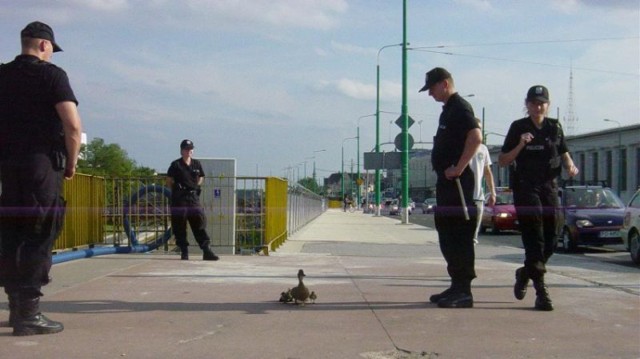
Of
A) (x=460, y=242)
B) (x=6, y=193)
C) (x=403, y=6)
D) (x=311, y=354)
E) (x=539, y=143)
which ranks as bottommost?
(x=311, y=354)

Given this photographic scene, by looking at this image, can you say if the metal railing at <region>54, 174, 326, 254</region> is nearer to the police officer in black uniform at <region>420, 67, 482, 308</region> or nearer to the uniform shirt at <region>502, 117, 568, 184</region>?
the police officer in black uniform at <region>420, 67, 482, 308</region>

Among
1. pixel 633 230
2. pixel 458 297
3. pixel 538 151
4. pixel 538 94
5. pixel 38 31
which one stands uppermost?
pixel 38 31

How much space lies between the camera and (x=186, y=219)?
1073 centimetres

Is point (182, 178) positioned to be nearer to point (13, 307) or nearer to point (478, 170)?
point (478, 170)

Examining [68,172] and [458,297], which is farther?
[458,297]

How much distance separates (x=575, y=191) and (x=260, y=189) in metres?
8.59

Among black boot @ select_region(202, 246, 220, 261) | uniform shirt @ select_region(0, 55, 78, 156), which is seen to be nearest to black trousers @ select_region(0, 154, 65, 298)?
uniform shirt @ select_region(0, 55, 78, 156)

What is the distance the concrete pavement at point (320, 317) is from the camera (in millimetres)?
4973

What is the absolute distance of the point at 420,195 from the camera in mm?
128750

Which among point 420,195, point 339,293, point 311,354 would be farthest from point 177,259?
point 420,195

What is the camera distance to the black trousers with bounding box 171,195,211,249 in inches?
419

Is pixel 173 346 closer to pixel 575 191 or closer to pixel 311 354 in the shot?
pixel 311 354

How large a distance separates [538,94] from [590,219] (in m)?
11.1

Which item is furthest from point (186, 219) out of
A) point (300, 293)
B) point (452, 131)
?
point (452, 131)
